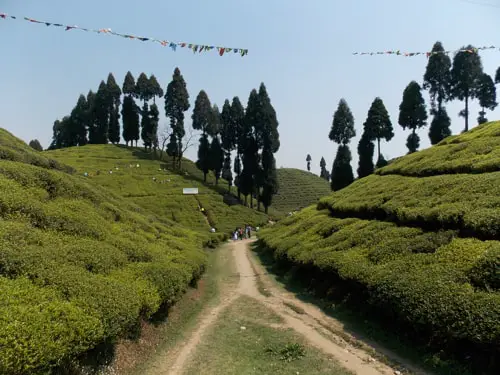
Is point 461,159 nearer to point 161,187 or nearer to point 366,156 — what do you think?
point 366,156

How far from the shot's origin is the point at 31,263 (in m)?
8.64

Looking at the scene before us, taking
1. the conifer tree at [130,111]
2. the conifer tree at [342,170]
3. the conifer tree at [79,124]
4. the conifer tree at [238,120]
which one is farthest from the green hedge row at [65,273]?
the conifer tree at [79,124]

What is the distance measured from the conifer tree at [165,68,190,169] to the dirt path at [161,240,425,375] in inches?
1914

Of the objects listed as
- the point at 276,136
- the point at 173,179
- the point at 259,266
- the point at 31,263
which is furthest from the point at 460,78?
the point at 31,263

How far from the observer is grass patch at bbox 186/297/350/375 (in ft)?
27.7

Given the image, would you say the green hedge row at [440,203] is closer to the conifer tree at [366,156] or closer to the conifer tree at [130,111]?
the conifer tree at [366,156]

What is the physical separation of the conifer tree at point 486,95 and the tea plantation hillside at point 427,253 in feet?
75.2

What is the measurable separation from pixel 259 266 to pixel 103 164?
4552 cm

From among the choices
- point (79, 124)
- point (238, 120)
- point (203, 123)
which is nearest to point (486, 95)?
point (238, 120)

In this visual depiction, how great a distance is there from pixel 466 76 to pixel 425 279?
36763 millimetres

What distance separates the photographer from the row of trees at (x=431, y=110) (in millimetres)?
39906

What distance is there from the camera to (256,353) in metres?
9.40

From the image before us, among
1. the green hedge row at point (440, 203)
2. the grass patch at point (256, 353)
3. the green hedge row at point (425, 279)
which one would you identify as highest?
the green hedge row at point (440, 203)

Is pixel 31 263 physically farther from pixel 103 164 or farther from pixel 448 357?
pixel 103 164
